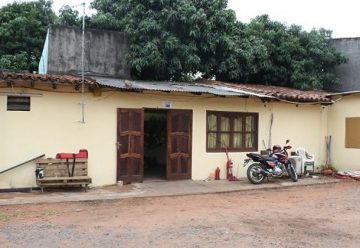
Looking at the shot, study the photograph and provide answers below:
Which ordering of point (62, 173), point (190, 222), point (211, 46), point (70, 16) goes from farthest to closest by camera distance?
point (70, 16), point (211, 46), point (62, 173), point (190, 222)

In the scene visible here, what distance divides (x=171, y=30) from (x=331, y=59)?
304 inches

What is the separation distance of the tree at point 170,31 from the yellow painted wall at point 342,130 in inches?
169

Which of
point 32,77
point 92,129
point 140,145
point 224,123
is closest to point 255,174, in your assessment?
point 224,123

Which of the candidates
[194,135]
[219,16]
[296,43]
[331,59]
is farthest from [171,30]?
[331,59]

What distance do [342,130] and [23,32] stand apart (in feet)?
46.3

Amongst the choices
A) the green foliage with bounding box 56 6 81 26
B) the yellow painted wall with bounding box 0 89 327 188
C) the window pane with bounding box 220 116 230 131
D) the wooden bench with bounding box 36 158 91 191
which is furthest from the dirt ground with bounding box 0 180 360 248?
the green foliage with bounding box 56 6 81 26

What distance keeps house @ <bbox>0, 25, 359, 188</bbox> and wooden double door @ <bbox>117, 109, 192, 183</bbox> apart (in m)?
0.03

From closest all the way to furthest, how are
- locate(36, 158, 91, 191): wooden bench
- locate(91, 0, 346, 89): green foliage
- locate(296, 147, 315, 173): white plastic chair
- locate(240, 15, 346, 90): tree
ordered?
locate(36, 158, 91, 191): wooden bench < locate(296, 147, 315, 173): white plastic chair < locate(91, 0, 346, 89): green foliage < locate(240, 15, 346, 90): tree

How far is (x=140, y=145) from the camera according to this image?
11.7 meters

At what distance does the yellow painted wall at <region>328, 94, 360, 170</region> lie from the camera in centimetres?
1469

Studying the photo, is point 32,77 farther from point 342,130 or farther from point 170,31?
point 342,130

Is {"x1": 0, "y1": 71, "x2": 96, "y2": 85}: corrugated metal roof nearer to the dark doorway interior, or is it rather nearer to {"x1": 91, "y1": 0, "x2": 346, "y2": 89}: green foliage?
{"x1": 91, "y1": 0, "x2": 346, "y2": 89}: green foliage

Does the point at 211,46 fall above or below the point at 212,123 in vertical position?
above

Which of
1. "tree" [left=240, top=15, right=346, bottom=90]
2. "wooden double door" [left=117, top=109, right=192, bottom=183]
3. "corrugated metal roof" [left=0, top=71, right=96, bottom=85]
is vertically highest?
"tree" [left=240, top=15, right=346, bottom=90]
